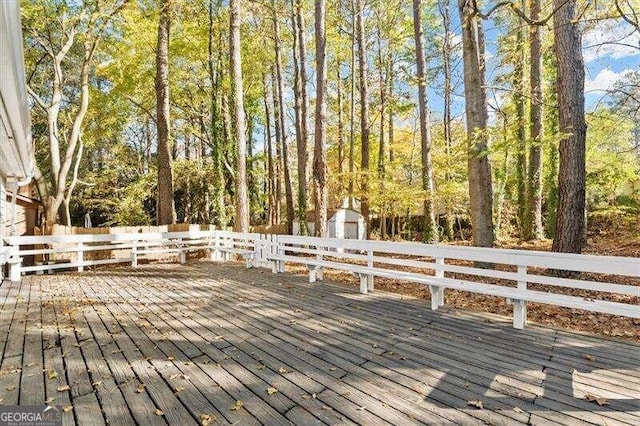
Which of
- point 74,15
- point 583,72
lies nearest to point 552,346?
point 583,72

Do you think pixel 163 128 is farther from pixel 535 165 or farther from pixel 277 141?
pixel 535 165

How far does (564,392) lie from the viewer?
2947mm

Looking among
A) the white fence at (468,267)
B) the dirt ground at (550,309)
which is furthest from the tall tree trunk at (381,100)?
the dirt ground at (550,309)

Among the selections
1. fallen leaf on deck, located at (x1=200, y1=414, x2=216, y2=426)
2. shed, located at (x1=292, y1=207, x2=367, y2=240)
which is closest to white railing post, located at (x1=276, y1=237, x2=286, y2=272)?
fallen leaf on deck, located at (x1=200, y1=414, x2=216, y2=426)

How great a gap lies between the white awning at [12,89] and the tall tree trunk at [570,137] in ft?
25.0

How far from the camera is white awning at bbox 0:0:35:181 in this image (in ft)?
6.56

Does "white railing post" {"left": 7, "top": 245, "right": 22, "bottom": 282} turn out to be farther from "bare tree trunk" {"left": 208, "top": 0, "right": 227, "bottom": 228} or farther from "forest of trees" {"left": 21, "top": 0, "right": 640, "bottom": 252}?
"bare tree trunk" {"left": 208, "top": 0, "right": 227, "bottom": 228}

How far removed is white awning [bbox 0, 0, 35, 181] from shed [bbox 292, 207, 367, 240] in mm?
14127

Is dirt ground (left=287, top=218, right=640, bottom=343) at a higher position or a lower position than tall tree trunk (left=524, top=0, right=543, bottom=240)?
lower

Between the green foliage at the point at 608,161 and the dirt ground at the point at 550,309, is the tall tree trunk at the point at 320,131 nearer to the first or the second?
the dirt ground at the point at 550,309

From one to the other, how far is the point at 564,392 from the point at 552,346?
46.9 inches

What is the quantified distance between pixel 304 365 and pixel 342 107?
20590 millimetres

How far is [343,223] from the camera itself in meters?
20.3

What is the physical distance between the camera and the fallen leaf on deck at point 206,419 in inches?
98.1
